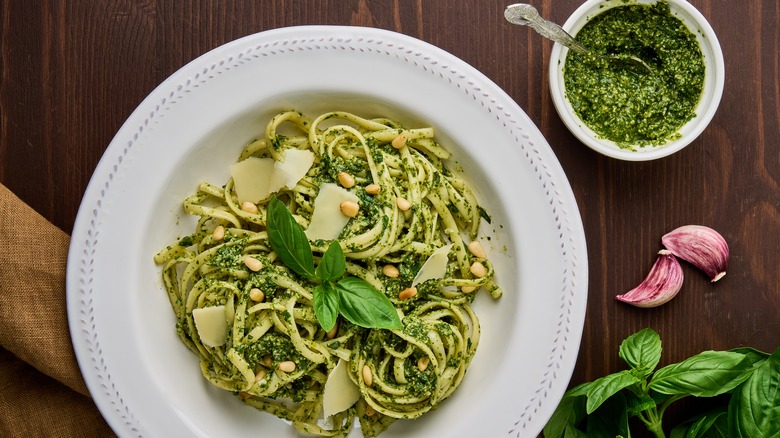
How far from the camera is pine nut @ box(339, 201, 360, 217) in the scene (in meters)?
2.95

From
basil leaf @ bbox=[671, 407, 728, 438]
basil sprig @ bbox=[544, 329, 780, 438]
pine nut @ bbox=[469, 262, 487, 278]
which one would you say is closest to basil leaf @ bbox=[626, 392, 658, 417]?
basil sprig @ bbox=[544, 329, 780, 438]

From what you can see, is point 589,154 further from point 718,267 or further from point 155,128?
point 155,128

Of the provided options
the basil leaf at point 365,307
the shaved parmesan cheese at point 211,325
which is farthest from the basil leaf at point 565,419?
the shaved parmesan cheese at point 211,325

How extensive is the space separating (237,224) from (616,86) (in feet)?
5.76

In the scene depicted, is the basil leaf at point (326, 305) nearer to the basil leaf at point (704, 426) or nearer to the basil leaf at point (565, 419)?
the basil leaf at point (565, 419)

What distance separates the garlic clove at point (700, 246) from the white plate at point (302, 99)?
67 centimetres

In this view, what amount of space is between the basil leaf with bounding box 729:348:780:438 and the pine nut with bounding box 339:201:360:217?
1.71 metres

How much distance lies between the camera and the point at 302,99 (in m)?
3.03

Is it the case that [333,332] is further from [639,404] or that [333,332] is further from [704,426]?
[704,426]

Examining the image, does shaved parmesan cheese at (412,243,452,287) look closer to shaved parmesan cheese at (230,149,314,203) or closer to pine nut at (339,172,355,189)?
pine nut at (339,172,355,189)

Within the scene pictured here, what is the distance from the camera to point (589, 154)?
10.9 ft

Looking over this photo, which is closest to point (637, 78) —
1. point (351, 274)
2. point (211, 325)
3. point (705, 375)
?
point (705, 375)

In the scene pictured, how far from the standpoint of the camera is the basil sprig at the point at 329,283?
285cm

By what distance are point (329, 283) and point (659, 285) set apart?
154 centimetres
